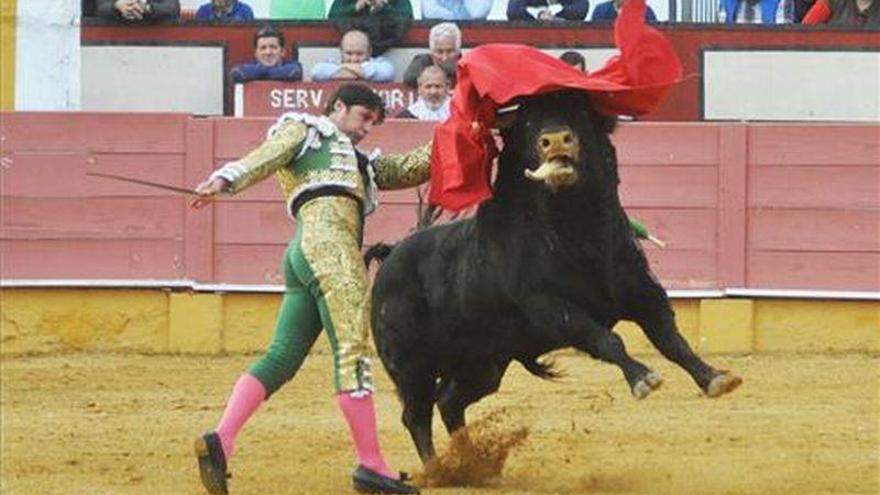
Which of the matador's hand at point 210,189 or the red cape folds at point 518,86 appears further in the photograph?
the red cape folds at point 518,86

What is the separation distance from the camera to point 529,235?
739 cm

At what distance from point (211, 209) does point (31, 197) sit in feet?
2.76

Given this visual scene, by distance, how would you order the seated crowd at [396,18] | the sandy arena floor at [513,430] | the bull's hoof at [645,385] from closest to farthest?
1. the bull's hoof at [645,385]
2. the sandy arena floor at [513,430]
3. the seated crowd at [396,18]

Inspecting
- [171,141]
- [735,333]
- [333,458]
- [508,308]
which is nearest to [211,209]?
[171,141]

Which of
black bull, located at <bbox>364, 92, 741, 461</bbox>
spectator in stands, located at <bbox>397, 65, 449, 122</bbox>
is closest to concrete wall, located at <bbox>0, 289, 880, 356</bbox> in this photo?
spectator in stands, located at <bbox>397, 65, 449, 122</bbox>

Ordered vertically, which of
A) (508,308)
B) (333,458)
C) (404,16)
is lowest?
(333,458)

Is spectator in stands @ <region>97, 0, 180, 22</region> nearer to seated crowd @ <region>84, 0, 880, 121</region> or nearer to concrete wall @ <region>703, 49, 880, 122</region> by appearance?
seated crowd @ <region>84, 0, 880, 121</region>

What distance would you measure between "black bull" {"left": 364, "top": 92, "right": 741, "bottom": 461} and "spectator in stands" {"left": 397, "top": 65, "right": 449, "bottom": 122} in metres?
3.85

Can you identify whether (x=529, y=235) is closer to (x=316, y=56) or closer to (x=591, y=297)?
(x=591, y=297)

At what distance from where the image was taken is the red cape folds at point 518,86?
7289mm

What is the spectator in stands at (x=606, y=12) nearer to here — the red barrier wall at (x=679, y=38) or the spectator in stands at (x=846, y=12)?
the red barrier wall at (x=679, y=38)

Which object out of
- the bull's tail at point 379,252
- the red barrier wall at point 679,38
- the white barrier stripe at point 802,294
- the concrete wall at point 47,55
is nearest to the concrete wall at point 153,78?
the concrete wall at point 47,55

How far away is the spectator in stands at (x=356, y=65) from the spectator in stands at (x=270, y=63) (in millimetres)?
127

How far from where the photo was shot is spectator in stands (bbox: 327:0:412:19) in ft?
40.4
